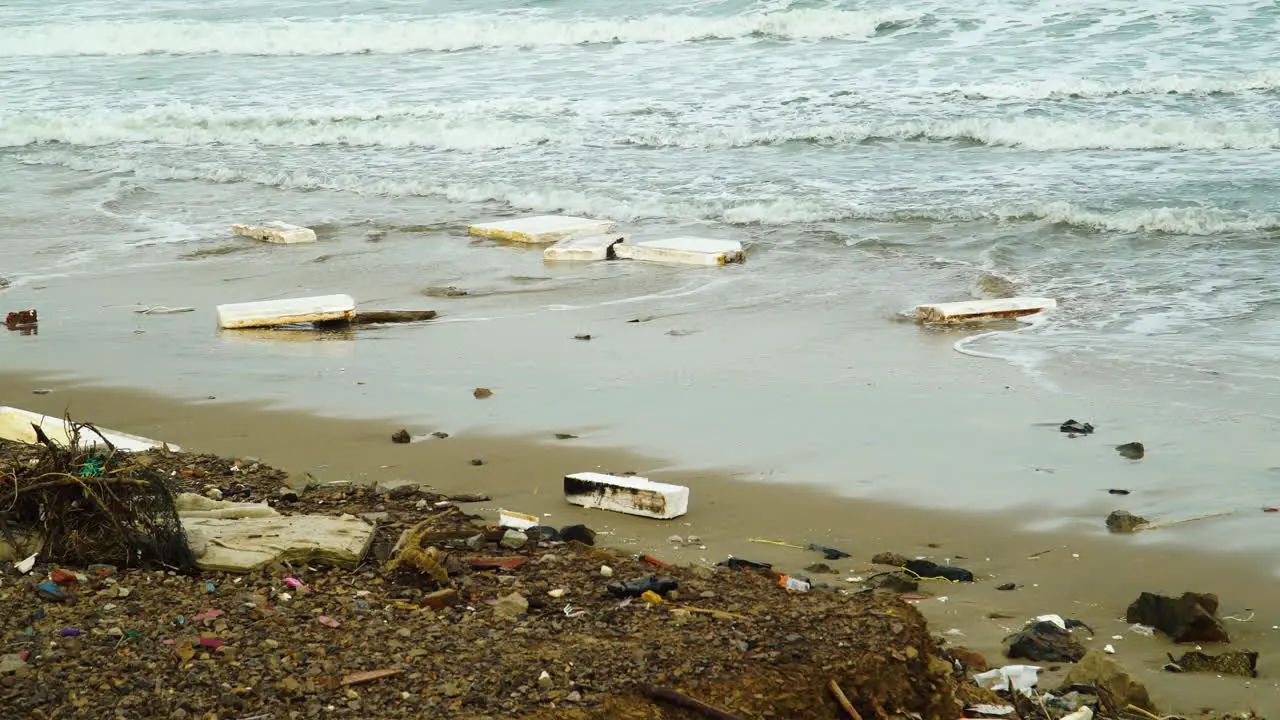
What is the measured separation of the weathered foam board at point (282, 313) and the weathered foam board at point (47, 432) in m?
2.66

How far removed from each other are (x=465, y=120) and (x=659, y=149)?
4.23 meters

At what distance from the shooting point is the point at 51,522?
433 cm

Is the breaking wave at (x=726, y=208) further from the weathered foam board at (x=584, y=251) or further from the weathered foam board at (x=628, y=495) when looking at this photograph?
the weathered foam board at (x=628, y=495)

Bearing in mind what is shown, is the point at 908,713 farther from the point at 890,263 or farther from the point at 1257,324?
the point at 890,263

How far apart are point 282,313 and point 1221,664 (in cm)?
653

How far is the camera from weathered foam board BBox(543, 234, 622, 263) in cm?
1116

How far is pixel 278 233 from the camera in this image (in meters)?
12.3

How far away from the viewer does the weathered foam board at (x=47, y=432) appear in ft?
20.2

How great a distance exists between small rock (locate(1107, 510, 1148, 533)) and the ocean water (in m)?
0.71

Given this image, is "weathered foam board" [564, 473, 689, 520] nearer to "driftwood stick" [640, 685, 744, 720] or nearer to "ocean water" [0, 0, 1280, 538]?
"ocean water" [0, 0, 1280, 538]

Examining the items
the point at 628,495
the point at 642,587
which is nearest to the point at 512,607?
the point at 642,587

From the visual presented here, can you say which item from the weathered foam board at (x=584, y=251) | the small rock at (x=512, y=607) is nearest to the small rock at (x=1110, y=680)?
the small rock at (x=512, y=607)

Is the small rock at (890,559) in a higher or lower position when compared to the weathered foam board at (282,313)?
lower

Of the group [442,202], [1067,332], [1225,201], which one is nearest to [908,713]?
[1067,332]
